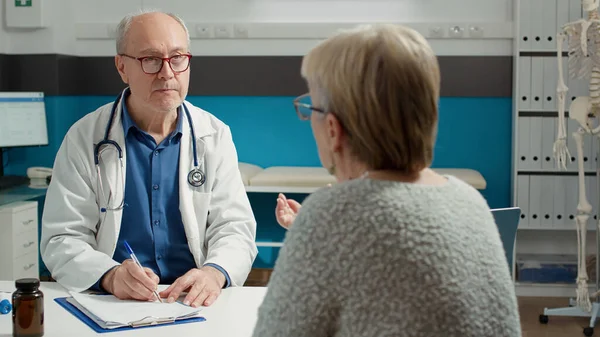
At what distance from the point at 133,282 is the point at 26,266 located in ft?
8.53

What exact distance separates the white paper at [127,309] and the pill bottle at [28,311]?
135mm

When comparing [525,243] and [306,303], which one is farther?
[525,243]

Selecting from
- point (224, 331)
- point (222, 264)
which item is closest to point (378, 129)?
point (224, 331)

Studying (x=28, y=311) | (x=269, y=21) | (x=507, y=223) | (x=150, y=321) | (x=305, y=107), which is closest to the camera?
(x=305, y=107)

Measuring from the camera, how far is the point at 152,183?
→ 2.34 metres

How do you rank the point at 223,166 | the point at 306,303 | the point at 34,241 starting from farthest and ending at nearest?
the point at 34,241 < the point at 223,166 < the point at 306,303

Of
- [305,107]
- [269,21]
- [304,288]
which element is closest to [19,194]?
[269,21]

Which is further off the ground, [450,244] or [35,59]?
[35,59]

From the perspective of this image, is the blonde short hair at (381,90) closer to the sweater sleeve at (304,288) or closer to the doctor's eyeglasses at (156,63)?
the sweater sleeve at (304,288)

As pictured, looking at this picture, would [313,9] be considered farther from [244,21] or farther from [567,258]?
[567,258]

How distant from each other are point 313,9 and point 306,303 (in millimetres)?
4219

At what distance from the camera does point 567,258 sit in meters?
5.02

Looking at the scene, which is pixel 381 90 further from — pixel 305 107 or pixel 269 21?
pixel 269 21

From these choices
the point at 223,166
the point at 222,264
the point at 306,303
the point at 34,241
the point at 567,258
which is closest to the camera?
the point at 306,303
